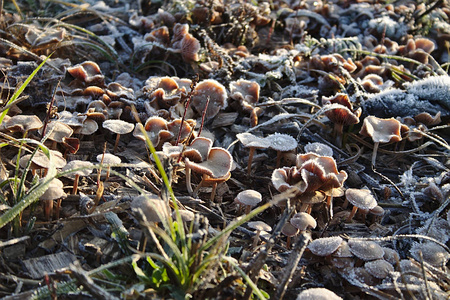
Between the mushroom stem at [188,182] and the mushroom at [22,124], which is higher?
the mushroom at [22,124]

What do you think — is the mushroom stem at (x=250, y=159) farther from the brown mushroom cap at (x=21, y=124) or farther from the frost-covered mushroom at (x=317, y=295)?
the brown mushroom cap at (x=21, y=124)

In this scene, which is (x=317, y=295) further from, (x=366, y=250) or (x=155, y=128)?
(x=155, y=128)

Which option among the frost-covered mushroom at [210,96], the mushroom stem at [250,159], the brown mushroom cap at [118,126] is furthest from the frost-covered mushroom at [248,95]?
the brown mushroom cap at [118,126]

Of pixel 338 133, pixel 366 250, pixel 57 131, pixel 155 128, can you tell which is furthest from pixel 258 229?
pixel 57 131

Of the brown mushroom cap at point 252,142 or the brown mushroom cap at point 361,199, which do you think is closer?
the brown mushroom cap at point 361,199

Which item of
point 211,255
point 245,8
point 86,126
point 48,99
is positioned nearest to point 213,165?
point 211,255

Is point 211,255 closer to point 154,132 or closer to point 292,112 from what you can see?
point 154,132
